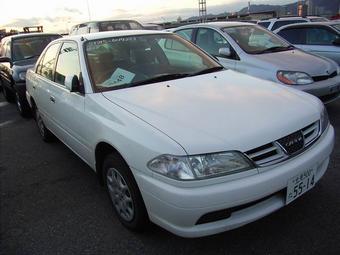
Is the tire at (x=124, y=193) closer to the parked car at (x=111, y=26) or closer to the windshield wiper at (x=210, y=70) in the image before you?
the windshield wiper at (x=210, y=70)

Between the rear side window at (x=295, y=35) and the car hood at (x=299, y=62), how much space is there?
2.29m

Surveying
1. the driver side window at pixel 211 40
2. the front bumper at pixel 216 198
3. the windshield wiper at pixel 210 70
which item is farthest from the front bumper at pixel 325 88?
the front bumper at pixel 216 198

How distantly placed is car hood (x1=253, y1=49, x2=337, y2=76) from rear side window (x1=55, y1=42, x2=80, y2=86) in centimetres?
306

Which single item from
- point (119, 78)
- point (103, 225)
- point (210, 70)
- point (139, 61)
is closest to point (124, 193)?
point (103, 225)

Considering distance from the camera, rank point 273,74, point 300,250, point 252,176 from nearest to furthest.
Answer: point 252,176
point 300,250
point 273,74

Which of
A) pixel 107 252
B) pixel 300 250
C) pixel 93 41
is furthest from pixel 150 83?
pixel 300 250

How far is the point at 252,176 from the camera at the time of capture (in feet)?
7.82

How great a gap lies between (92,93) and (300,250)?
2.12 meters

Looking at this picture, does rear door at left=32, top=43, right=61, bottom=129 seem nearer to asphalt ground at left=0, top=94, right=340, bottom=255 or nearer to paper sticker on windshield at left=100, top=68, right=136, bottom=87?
asphalt ground at left=0, top=94, right=340, bottom=255

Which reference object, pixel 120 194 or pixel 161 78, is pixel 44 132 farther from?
pixel 120 194

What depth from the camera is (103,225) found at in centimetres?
320

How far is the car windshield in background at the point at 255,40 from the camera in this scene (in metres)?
6.23

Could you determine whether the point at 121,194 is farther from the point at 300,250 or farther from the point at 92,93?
the point at 300,250

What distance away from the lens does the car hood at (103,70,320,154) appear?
2430 millimetres
